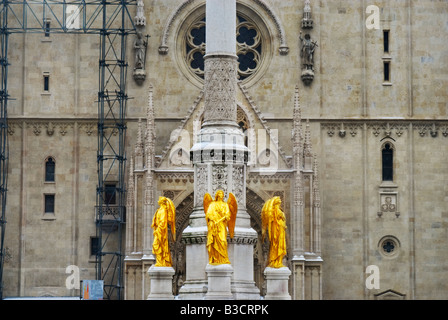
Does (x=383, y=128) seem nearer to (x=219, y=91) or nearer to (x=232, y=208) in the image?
(x=219, y=91)

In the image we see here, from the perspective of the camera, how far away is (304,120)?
60312 mm

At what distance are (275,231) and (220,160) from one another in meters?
2.51

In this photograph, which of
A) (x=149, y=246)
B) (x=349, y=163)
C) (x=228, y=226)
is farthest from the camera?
(x=349, y=163)

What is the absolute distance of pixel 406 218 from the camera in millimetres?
60094

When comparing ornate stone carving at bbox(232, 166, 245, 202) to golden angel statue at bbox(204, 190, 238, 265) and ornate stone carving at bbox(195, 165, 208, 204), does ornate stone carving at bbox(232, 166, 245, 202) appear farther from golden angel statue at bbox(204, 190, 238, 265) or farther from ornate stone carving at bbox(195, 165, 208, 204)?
golden angel statue at bbox(204, 190, 238, 265)

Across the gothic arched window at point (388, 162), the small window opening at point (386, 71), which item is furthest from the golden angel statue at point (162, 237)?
the small window opening at point (386, 71)

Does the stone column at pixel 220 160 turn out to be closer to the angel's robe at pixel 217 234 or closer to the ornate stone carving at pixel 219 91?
the ornate stone carving at pixel 219 91

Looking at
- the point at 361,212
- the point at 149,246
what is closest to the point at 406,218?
the point at 361,212

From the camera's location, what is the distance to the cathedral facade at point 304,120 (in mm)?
59844

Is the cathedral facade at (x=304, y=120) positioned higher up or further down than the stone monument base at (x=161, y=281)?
higher up

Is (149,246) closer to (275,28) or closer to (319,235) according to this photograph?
(319,235)

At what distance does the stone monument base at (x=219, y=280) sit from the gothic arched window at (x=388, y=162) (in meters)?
20.5

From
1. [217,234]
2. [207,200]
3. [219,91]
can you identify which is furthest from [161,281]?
[219,91]

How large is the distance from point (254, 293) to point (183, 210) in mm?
16167
